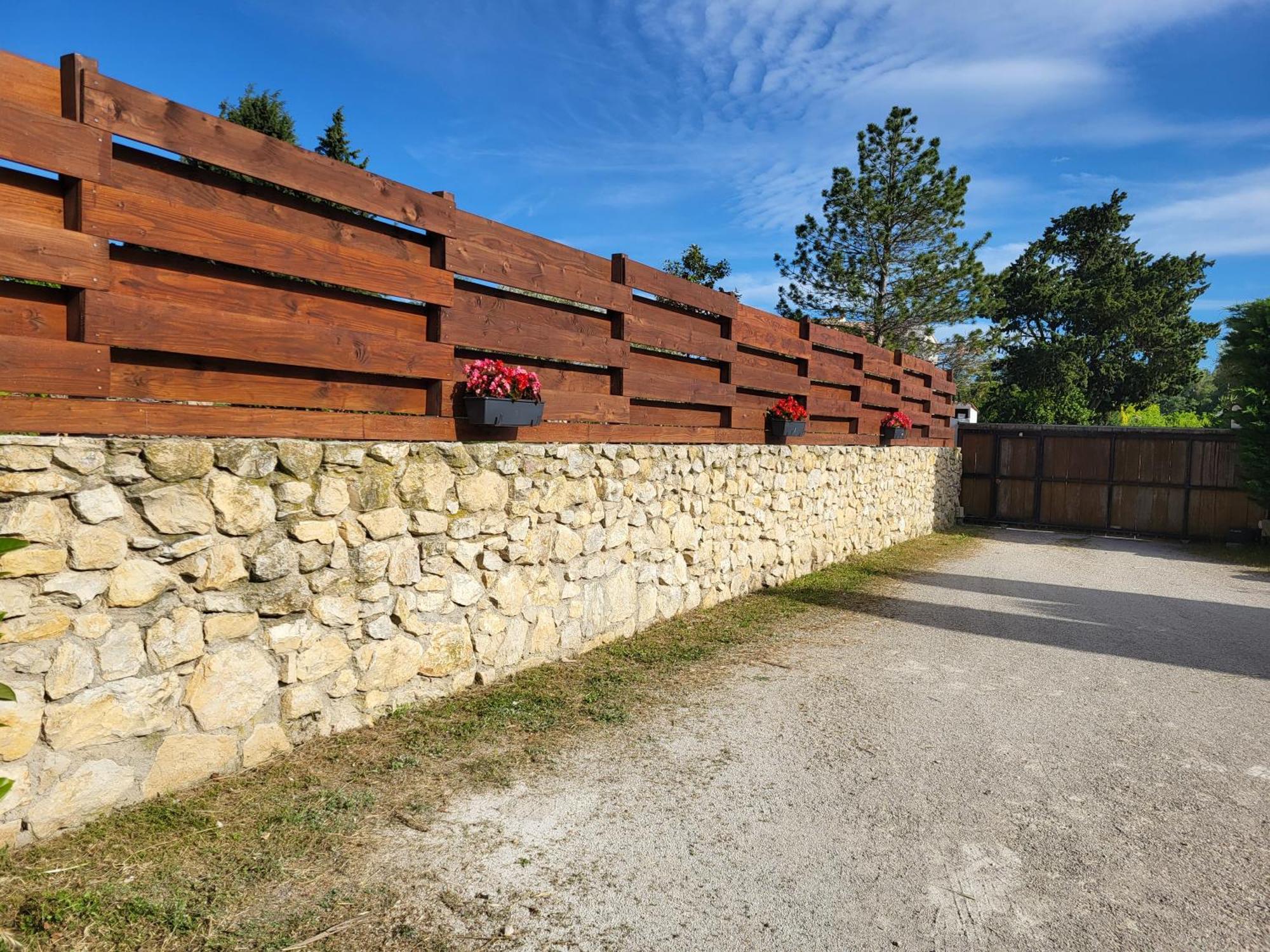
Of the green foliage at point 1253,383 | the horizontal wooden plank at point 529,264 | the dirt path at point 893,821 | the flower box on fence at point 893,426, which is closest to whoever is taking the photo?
the dirt path at point 893,821

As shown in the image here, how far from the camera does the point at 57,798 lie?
9.60 feet

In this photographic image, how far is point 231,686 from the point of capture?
11.4ft

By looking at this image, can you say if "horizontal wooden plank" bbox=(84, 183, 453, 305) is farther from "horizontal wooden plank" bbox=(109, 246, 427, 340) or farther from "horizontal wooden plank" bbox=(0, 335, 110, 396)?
"horizontal wooden plank" bbox=(0, 335, 110, 396)

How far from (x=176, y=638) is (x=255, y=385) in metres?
1.22

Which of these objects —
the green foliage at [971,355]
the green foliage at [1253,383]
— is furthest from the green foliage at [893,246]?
the green foliage at [1253,383]

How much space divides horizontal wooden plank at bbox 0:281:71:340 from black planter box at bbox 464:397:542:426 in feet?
6.61

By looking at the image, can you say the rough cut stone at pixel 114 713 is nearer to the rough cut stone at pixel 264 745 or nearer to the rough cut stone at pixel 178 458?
the rough cut stone at pixel 264 745

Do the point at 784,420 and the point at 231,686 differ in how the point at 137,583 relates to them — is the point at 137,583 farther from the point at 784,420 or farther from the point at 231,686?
the point at 784,420

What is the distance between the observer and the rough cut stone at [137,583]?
10.1 feet

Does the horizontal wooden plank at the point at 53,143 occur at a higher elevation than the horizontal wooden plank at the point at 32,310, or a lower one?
higher

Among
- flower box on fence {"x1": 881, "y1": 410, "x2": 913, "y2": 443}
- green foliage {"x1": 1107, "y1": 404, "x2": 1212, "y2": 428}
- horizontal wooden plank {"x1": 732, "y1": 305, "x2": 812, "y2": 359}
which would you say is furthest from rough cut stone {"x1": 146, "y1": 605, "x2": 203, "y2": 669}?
green foliage {"x1": 1107, "y1": 404, "x2": 1212, "y2": 428}

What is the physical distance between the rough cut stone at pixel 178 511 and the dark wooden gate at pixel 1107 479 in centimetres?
1542

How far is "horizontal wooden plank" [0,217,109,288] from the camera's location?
2.91 meters

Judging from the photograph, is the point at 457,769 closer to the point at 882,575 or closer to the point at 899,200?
the point at 882,575
